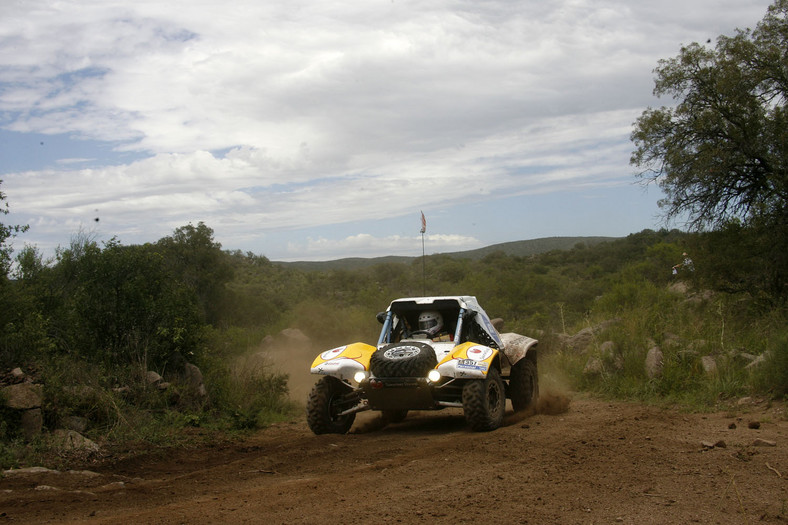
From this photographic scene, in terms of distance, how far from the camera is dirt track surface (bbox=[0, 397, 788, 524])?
527 cm

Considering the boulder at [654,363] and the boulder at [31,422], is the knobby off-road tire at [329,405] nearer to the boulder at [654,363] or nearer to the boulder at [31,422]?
the boulder at [31,422]

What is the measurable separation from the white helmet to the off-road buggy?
5 cm

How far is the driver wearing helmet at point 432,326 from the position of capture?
10469 millimetres

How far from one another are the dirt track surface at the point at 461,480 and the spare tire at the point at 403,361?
0.87 m

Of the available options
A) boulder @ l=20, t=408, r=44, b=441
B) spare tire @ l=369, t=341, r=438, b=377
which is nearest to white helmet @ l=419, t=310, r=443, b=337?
spare tire @ l=369, t=341, r=438, b=377

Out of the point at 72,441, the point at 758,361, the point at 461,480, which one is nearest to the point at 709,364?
the point at 758,361

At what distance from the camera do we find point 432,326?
1057cm

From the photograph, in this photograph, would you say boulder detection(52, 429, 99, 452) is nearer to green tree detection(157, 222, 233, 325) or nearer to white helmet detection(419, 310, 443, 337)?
white helmet detection(419, 310, 443, 337)

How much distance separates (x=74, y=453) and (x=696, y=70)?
55.4ft

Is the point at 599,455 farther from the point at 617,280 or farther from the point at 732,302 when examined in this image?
the point at 617,280

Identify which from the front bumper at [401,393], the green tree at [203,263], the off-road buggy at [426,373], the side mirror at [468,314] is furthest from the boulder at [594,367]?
the green tree at [203,263]

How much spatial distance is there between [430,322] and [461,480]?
4482 millimetres

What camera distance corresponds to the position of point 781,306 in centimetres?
1505

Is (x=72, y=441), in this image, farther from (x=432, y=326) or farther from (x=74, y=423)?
(x=432, y=326)
